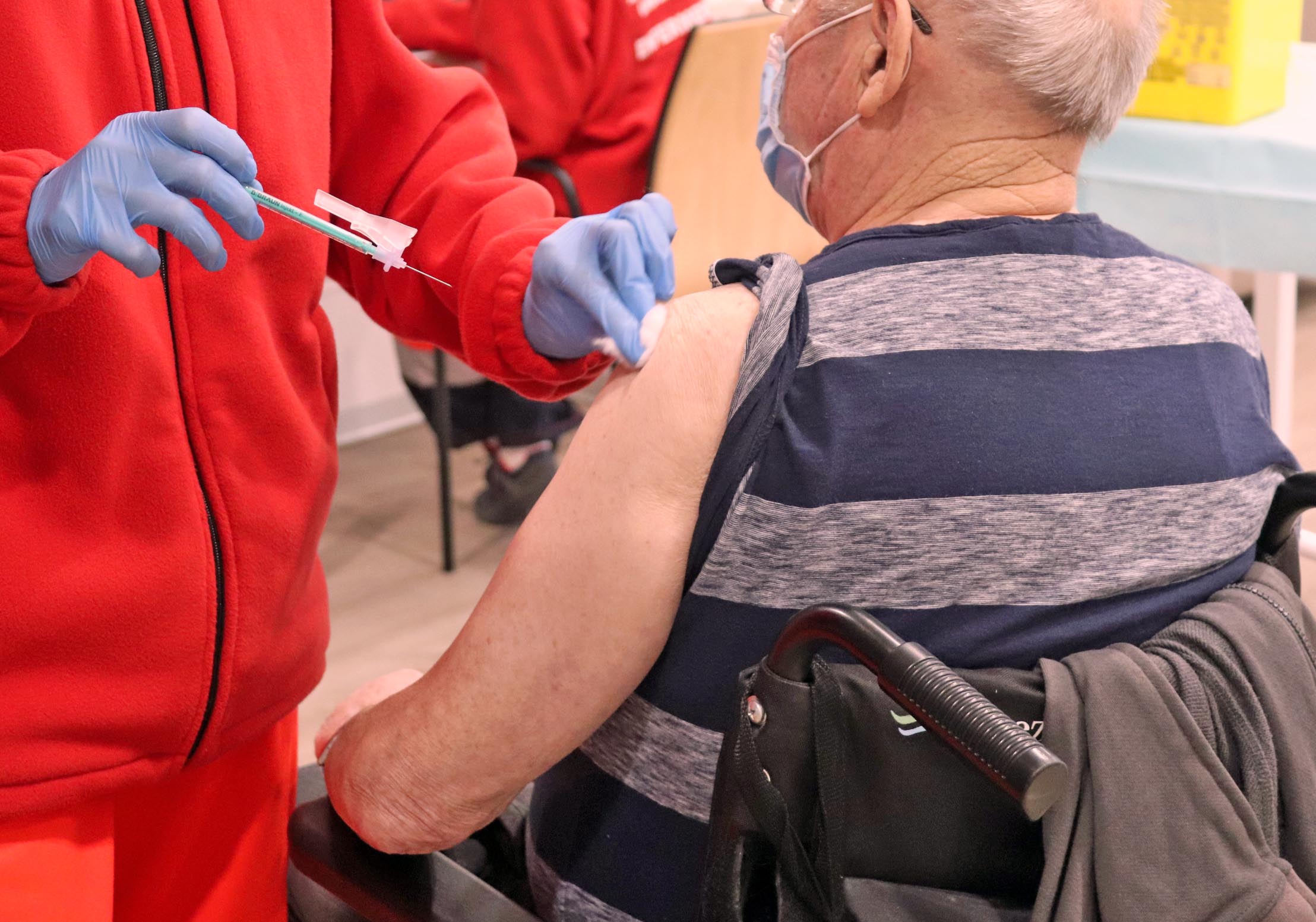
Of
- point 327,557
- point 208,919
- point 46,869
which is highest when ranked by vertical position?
point 46,869

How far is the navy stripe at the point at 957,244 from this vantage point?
3.29ft

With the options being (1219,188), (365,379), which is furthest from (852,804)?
(365,379)

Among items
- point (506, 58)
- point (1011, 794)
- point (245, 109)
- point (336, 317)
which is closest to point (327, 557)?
point (336, 317)

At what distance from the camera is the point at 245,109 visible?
0.95 m

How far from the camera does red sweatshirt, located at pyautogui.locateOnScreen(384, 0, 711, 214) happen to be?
2.49 meters

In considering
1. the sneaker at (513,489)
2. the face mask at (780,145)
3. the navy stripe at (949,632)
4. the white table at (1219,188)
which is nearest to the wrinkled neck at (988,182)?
the face mask at (780,145)

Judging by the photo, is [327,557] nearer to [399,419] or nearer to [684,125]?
[399,419]

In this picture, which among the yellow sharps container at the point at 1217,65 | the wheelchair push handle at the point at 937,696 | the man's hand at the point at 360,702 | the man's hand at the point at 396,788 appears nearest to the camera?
the wheelchair push handle at the point at 937,696

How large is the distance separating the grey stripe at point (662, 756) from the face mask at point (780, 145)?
523 millimetres

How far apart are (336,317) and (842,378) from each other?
315cm

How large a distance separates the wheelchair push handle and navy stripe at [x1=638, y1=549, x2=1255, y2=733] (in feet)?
0.38

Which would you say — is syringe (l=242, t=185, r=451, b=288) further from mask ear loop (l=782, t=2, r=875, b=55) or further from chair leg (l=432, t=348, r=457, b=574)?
chair leg (l=432, t=348, r=457, b=574)

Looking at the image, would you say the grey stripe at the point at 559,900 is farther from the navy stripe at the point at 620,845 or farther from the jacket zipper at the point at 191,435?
the jacket zipper at the point at 191,435

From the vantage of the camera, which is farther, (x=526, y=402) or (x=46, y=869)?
(x=526, y=402)
